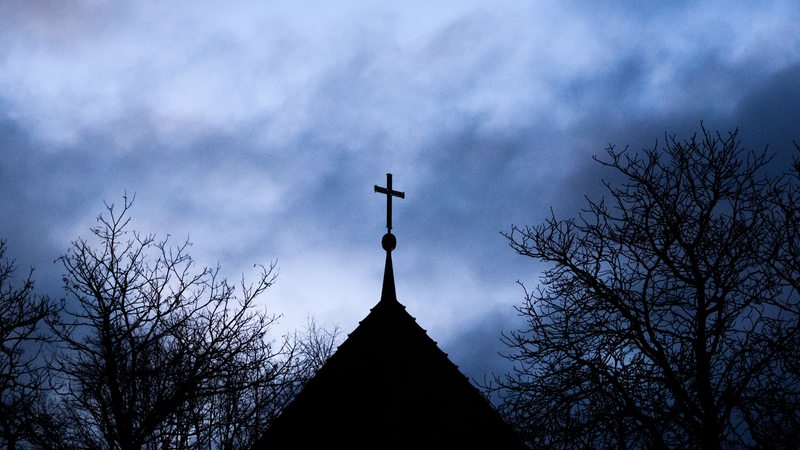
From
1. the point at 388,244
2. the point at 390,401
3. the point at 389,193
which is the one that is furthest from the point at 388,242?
the point at 390,401

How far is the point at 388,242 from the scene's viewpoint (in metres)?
11.8

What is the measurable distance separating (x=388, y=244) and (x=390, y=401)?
3264mm

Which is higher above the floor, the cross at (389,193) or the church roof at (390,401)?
the cross at (389,193)

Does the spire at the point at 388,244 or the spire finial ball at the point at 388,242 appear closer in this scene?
the spire at the point at 388,244

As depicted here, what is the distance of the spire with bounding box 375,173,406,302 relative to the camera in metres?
10.8

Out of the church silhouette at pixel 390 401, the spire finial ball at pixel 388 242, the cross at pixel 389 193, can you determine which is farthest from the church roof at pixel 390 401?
the cross at pixel 389 193

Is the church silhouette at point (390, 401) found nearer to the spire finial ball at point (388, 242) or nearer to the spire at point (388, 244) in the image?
the spire at point (388, 244)

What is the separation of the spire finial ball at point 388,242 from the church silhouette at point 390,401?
1.34 meters

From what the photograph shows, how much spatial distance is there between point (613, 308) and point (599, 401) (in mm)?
1419

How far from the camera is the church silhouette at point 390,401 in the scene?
915 cm

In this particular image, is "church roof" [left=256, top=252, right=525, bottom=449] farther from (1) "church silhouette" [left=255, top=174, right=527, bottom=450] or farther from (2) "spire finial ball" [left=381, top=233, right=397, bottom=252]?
(2) "spire finial ball" [left=381, top=233, right=397, bottom=252]

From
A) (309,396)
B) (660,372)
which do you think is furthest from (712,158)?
(309,396)

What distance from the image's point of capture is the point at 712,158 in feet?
34.6

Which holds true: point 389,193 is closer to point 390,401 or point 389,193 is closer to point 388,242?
point 388,242
